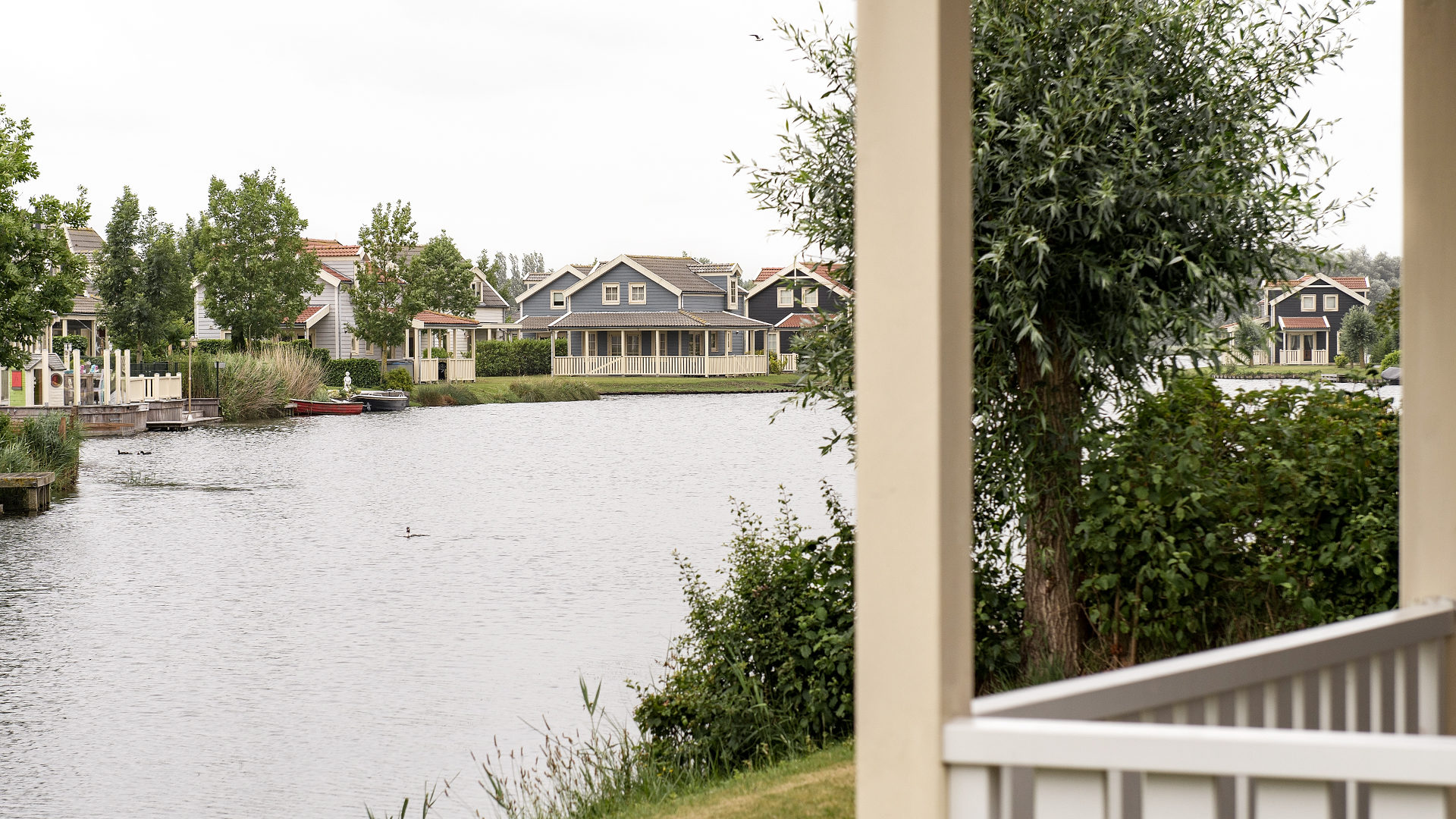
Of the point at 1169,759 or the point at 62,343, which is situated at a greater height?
the point at 62,343

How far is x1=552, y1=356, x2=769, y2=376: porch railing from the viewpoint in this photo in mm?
61312

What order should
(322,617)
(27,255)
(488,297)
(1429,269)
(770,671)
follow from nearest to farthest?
(1429,269)
(770,671)
(322,617)
(27,255)
(488,297)

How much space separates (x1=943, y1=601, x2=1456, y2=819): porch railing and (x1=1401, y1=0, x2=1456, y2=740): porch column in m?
0.81

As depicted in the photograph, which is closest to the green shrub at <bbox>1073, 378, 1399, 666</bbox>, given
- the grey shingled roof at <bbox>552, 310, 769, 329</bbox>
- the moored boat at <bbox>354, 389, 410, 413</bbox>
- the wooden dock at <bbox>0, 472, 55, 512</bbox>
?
the wooden dock at <bbox>0, 472, 55, 512</bbox>

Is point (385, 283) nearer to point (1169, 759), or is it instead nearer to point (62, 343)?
point (62, 343)

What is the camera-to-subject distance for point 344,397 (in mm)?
44344

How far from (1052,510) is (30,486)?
1714 cm

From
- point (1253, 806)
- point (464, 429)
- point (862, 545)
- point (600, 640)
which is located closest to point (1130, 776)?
point (1253, 806)

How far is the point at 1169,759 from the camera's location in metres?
1.90

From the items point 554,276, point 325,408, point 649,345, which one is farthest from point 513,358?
point 325,408

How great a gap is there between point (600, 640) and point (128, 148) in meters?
162

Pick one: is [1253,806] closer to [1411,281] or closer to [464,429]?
[1411,281]

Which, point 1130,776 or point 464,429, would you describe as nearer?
point 1130,776

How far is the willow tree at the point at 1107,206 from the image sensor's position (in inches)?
227
